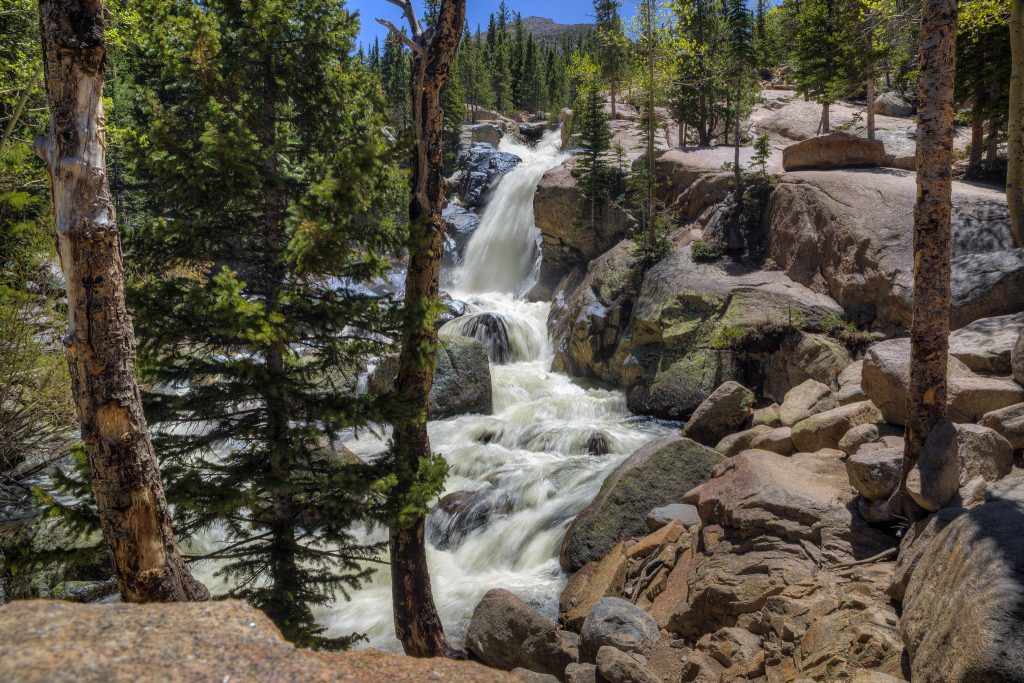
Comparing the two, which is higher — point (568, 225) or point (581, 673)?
point (568, 225)

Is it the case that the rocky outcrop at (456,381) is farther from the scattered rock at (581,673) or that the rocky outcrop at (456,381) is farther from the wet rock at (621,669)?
the wet rock at (621,669)

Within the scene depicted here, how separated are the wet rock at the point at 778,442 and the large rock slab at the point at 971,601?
15.1 feet

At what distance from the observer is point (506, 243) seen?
1305 inches

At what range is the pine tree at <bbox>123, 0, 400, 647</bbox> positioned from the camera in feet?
20.8

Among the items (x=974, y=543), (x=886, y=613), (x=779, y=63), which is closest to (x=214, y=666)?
(x=974, y=543)

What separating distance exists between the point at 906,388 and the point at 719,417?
4.27 meters

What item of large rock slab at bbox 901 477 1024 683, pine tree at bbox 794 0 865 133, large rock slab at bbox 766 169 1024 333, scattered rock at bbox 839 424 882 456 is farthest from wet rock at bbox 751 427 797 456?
pine tree at bbox 794 0 865 133

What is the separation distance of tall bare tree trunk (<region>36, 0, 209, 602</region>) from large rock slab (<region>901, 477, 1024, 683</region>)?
559 cm

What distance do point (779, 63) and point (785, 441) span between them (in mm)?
52149

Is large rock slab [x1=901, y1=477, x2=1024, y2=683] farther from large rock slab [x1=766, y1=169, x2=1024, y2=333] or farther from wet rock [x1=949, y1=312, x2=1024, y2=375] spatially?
large rock slab [x1=766, y1=169, x2=1024, y2=333]

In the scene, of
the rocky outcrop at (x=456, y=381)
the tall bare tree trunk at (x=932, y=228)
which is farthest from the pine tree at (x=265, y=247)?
the rocky outcrop at (x=456, y=381)

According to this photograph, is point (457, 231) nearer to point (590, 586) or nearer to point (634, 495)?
point (634, 495)

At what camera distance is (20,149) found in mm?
12625

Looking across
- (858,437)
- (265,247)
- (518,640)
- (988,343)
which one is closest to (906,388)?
(858,437)
